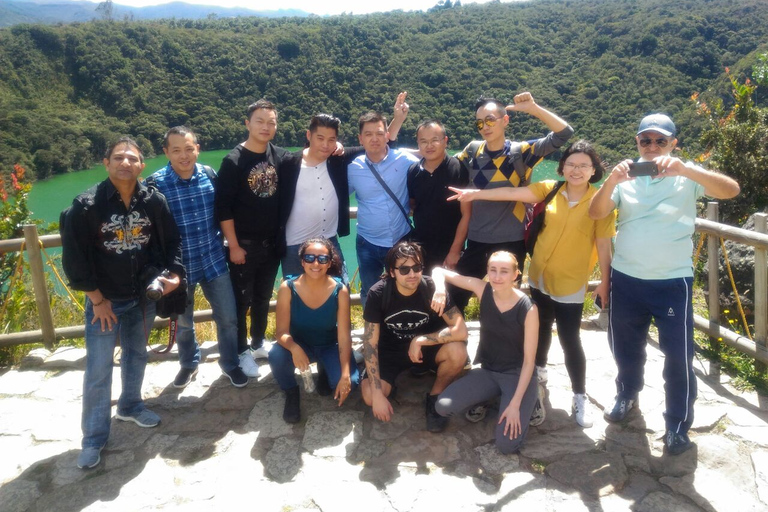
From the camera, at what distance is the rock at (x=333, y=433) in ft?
Answer: 9.06

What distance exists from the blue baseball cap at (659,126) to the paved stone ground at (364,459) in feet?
5.07

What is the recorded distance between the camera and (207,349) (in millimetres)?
3924

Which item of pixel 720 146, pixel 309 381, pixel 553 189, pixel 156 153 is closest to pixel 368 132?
pixel 553 189

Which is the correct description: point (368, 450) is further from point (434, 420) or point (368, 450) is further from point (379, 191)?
point (379, 191)

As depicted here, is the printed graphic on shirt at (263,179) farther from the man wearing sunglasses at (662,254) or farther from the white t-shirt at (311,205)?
the man wearing sunglasses at (662,254)

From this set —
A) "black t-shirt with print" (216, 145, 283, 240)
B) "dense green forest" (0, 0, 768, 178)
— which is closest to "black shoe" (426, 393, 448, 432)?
"black t-shirt with print" (216, 145, 283, 240)

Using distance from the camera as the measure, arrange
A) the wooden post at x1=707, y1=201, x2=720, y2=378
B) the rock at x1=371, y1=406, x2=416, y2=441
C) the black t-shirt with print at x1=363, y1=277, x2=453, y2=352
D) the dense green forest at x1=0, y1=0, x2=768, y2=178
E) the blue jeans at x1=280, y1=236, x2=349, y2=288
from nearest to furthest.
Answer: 1. the rock at x1=371, y1=406, x2=416, y2=441
2. the black t-shirt with print at x1=363, y1=277, x2=453, y2=352
3. the blue jeans at x1=280, y1=236, x2=349, y2=288
4. the wooden post at x1=707, y1=201, x2=720, y2=378
5. the dense green forest at x1=0, y1=0, x2=768, y2=178

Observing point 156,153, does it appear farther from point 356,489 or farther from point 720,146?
point 356,489

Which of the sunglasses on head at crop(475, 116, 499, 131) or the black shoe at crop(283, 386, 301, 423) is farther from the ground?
the sunglasses on head at crop(475, 116, 499, 131)

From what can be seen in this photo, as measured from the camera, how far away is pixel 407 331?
3.06 m

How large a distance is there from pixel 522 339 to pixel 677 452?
904mm

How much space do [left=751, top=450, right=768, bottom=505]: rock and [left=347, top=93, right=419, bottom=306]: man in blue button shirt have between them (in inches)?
85.5

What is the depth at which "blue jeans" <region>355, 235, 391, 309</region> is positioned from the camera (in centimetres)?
340

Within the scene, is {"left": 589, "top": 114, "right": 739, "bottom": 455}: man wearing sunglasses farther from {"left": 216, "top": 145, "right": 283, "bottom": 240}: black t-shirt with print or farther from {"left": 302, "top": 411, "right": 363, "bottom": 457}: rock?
{"left": 216, "top": 145, "right": 283, "bottom": 240}: black t-shirt with print
